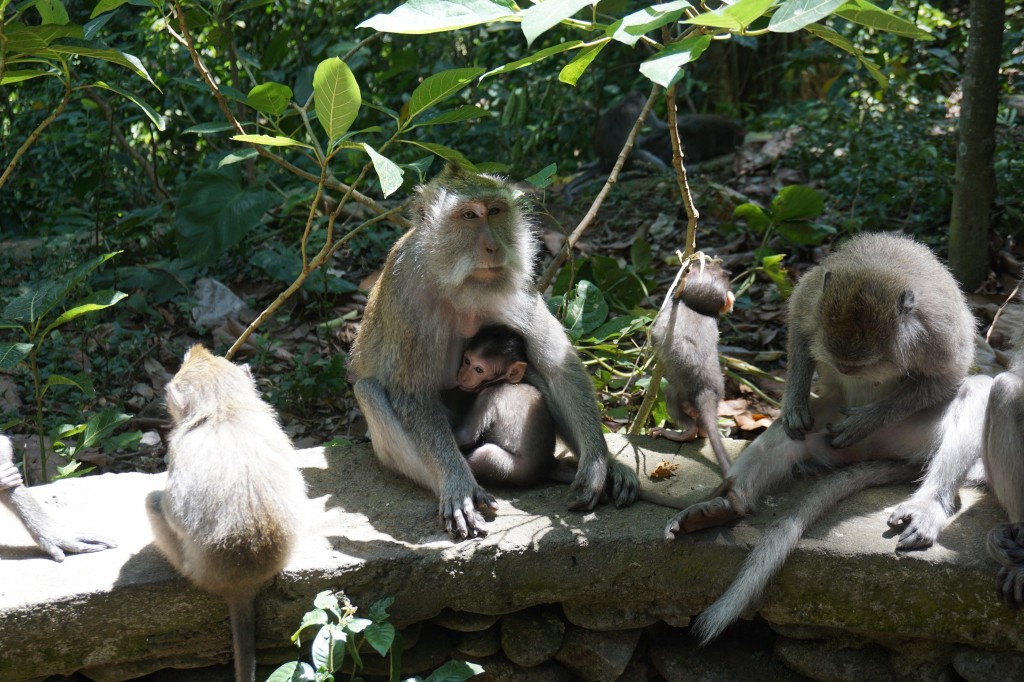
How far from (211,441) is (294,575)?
595mm

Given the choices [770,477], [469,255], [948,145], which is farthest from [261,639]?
[948,145]

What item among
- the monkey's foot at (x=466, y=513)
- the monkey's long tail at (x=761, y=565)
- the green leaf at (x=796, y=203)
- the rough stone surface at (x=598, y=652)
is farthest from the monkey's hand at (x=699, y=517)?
the green leaf at (x=796, y=203)

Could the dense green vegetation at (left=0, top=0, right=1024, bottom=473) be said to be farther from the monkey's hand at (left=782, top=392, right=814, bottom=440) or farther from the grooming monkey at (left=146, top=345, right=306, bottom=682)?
the monkey's hand at (left=782, top=392, right=814, bottom=440)

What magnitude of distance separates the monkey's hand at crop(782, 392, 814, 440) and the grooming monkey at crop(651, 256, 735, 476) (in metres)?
0.57

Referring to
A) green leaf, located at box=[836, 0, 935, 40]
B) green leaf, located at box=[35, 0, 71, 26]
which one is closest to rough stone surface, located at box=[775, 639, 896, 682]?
green leaf, located at box=[836, 0, 935, 40]

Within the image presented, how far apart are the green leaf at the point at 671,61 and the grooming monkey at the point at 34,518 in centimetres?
289

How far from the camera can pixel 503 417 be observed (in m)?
4.42

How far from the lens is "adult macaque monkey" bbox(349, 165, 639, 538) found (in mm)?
4250

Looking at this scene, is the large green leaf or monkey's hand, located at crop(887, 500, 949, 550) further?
the large green leaf

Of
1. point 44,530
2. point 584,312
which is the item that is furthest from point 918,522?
point 44,530

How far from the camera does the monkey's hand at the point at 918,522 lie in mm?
3658

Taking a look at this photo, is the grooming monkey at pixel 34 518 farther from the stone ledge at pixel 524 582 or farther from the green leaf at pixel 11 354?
the green leaf at pixel 11 354

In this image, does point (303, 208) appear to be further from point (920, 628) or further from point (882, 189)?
point (920, 628)

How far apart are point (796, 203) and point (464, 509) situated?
11.0 ft
